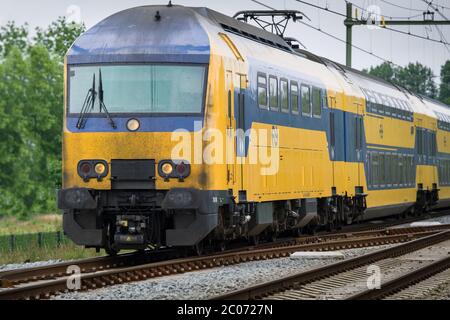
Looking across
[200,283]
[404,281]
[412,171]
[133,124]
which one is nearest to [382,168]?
[412,171]

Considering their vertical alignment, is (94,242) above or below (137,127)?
below

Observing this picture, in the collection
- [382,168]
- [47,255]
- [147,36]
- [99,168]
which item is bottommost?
[47,255]

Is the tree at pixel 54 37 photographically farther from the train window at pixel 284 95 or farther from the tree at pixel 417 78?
the tree at pixel 417 78

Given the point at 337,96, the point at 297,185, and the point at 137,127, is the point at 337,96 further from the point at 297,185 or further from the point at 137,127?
the point at 137,127

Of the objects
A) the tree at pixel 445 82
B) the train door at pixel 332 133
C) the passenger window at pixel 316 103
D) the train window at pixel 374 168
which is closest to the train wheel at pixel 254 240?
the passenger window at pixel 316 103

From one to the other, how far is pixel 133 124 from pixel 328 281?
3.93 metres

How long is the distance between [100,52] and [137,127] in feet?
4.17

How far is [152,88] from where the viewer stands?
51.9 ft

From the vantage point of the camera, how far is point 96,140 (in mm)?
15898

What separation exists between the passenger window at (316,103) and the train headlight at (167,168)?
6.16 metres

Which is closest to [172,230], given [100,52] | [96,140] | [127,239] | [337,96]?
[127,239]

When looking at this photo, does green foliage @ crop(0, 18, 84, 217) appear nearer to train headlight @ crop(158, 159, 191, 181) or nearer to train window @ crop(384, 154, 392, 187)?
train window @ crop(384, 154, 392, 187)

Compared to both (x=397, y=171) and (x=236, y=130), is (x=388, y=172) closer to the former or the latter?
(x=397, y=171)
